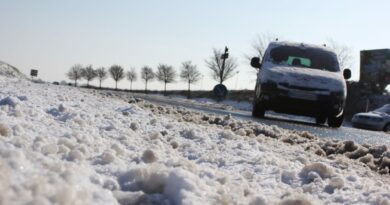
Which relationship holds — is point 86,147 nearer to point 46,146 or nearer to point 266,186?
point 46,146

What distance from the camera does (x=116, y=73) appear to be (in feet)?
275

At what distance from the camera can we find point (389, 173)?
4320 mm

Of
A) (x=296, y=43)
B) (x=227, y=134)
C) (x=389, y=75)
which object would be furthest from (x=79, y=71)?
(x=227, y=134)

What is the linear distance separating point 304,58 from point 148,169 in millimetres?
9113

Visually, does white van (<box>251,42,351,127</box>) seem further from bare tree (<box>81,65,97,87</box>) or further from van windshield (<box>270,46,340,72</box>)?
bare tree (<box>81,65,97,87</box>)

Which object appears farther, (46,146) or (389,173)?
(389,173)

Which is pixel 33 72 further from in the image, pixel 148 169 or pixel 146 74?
pixel 148 169

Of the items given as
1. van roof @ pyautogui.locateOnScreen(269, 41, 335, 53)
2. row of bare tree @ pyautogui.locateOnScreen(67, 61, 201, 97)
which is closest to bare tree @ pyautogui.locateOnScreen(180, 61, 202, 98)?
row of bare tree @ pyautogui.locateOnScreen(67, 61, 201, 97)

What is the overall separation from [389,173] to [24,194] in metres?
3.21

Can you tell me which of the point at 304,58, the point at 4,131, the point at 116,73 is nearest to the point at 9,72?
the point at 304,58

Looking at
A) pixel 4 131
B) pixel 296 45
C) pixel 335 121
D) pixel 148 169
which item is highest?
pixel 296 45

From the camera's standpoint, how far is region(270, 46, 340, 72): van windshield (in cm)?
1115

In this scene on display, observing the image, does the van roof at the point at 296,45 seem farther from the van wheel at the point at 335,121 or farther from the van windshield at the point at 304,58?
the van wheel at the point at 335,121

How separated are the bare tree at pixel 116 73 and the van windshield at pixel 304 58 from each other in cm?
7289
